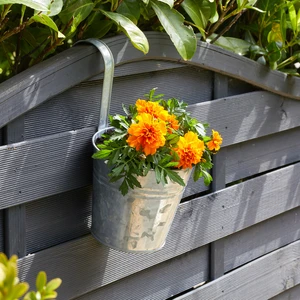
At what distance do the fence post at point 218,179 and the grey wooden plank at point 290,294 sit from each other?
1.48ft

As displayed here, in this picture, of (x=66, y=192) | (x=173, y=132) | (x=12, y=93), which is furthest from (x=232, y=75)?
(x=12, y=93)

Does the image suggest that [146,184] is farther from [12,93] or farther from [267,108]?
[267,108]

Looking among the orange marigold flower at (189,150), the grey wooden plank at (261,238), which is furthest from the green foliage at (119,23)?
the grey wooden plank at (261,238)

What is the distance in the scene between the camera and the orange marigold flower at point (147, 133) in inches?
60.8

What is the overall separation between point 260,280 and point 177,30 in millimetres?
1027

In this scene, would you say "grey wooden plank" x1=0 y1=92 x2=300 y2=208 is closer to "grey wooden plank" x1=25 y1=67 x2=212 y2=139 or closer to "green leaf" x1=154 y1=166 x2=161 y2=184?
"grey wooden plank" x1=25 y1=67 x2=212 y2=139

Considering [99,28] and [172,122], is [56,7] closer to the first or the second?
[99,28]

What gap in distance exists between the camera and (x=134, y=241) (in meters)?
1.72

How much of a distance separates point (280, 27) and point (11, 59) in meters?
0.85

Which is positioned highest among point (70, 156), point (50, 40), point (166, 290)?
point (50, 40)

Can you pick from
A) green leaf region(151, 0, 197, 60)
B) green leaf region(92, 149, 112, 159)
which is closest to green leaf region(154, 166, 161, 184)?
green leaf region(92, 149, 112, 159)

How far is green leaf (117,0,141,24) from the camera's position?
1.78 m

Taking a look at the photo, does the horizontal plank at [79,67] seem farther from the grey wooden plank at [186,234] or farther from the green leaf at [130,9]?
the grey wooden plank at [186,234]

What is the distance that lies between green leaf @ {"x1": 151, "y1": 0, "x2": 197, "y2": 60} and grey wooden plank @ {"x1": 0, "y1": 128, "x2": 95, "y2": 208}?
308 mm
